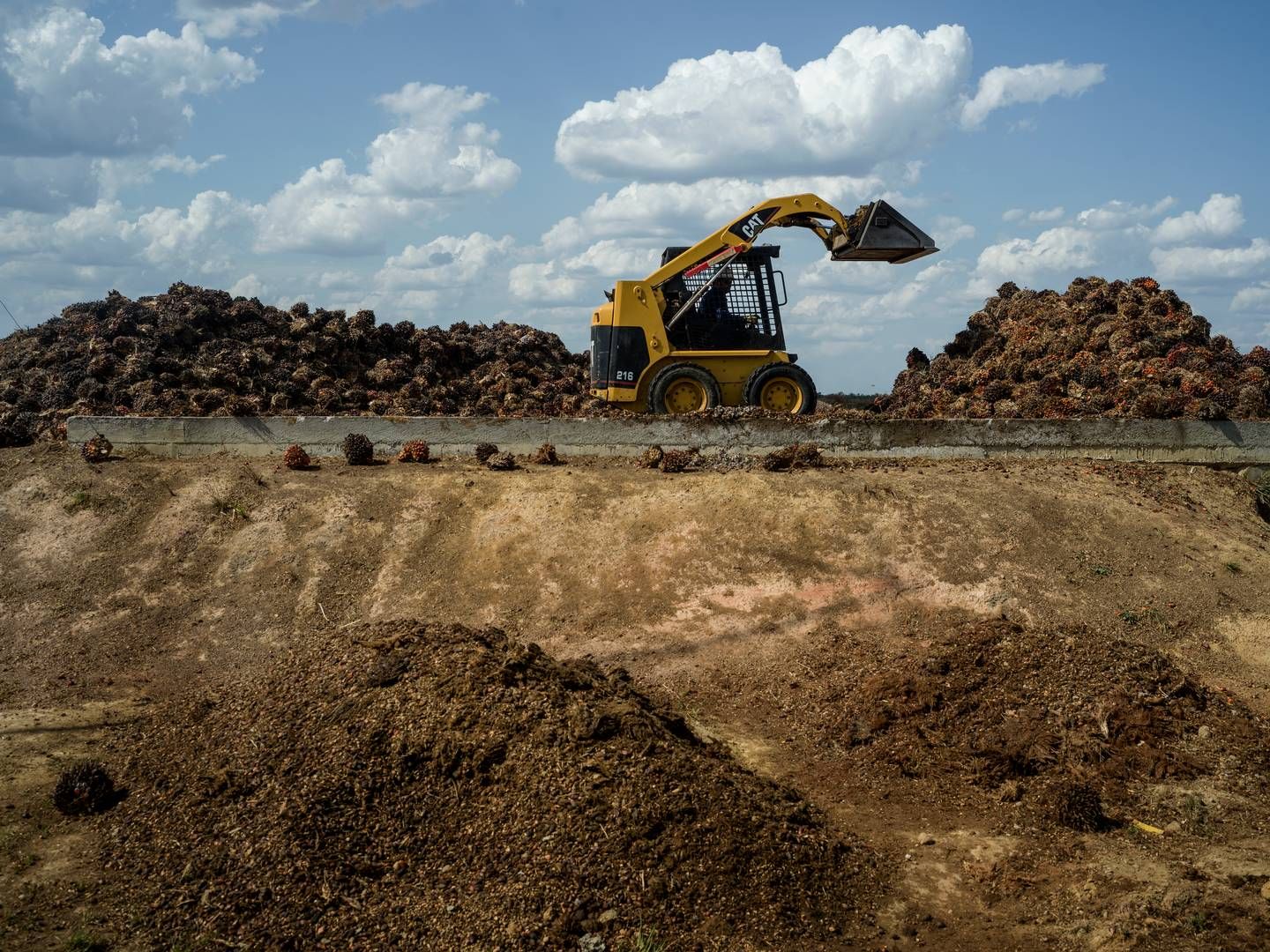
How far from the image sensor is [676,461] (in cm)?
1529

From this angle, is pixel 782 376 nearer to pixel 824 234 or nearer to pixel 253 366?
pixel 824 234

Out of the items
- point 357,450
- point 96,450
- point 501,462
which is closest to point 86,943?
point 501,462

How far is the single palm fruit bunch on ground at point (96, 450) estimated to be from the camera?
1566 centimetres

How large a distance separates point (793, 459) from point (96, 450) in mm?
10088

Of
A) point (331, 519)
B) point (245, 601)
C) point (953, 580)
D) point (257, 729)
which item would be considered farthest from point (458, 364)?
point (257, 729)

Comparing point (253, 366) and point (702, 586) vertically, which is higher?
point (253, 366)

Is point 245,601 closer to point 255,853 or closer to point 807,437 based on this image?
point 255,853

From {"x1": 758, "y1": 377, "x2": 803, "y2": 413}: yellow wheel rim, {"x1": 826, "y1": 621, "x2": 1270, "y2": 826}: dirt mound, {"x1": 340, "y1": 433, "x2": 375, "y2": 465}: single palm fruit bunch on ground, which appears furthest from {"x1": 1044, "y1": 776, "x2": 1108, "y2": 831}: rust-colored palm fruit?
{"x1": 340, "y1": 433, "x2": 375, "y2": 465}: single palm fruit bunch on ground

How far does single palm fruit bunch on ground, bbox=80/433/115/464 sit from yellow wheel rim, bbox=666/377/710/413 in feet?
28.1

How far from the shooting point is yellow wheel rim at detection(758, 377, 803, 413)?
1773 cm

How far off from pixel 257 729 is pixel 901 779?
5367mm

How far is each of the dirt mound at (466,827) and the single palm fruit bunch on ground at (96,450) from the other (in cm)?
812

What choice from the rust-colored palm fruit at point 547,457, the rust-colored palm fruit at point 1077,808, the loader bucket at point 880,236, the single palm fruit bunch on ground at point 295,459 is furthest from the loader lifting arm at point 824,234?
the rust-colored palm fruit at point 1077,808

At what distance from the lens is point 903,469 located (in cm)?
1536
